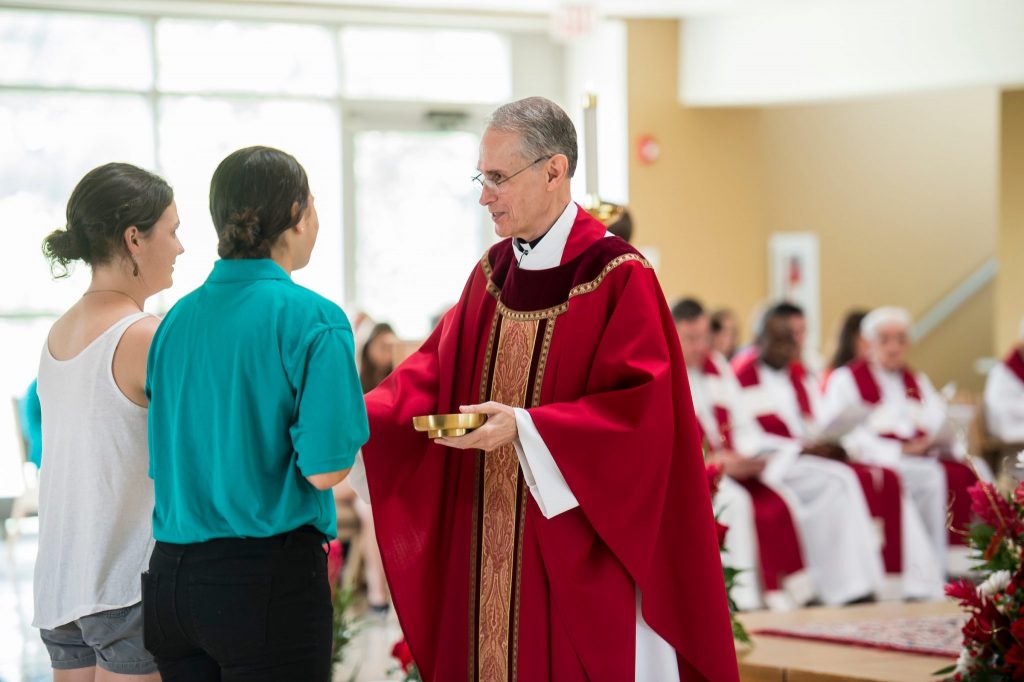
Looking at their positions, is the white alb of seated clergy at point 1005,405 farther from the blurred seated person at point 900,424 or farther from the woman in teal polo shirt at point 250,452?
the woman in teal polo shirt at point 250,452

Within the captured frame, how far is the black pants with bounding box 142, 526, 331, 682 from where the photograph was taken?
7.21ft

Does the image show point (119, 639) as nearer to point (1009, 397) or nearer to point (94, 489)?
point (94, 489)

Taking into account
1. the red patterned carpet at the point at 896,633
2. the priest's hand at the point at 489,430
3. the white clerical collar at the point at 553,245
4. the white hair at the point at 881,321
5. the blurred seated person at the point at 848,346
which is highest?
the white clerical collar at the point at 553,245

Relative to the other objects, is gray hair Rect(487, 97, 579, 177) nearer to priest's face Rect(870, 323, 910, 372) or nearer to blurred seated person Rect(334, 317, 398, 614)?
blurred seated person Rect(334, 317, 398, 614)

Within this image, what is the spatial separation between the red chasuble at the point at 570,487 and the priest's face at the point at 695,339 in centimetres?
350

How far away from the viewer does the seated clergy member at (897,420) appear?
23.4 feet

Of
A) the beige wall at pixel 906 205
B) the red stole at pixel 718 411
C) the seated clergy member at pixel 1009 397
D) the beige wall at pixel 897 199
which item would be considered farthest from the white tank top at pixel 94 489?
the beige wall at pixel 906 205

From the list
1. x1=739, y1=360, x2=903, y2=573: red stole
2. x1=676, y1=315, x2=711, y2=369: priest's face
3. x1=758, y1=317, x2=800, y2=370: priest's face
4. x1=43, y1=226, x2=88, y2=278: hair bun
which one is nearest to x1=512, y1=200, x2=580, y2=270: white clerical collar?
x1=43, y1=226, x2=88, y2=278: hair bun

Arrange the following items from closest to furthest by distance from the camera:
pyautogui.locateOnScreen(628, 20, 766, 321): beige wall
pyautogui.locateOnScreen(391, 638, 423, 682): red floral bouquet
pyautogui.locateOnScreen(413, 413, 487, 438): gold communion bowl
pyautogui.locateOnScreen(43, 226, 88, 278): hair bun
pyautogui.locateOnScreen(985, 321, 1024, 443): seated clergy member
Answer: pyautogui.locateOnScreen(413, 413, 487, 438): gold communion bowl
pyautogui.locateOnScreen(43, 226, 88, 278): hair bun
pyautogui.locateOnScreen(391, 638, 423, 682): red floral bouquet
pyautogui.locateOnScreen(985, 321, 1024, 443): seated clergy member
pyautogui.locateOnScreen(628, 20, 766, 321): beige wall

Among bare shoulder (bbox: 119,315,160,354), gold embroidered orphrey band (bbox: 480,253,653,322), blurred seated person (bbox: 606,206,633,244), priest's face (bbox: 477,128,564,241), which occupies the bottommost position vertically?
bare shoulder (bbox: 119,315,160,354)

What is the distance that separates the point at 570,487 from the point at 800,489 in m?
4.49

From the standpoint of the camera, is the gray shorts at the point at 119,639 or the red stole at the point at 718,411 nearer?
the gray shorts at the point at 119,639

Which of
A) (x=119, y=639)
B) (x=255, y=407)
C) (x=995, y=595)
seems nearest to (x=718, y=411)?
(x=995, y=595)

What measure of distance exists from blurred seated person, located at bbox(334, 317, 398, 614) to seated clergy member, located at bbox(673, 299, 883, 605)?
5.00 feet
